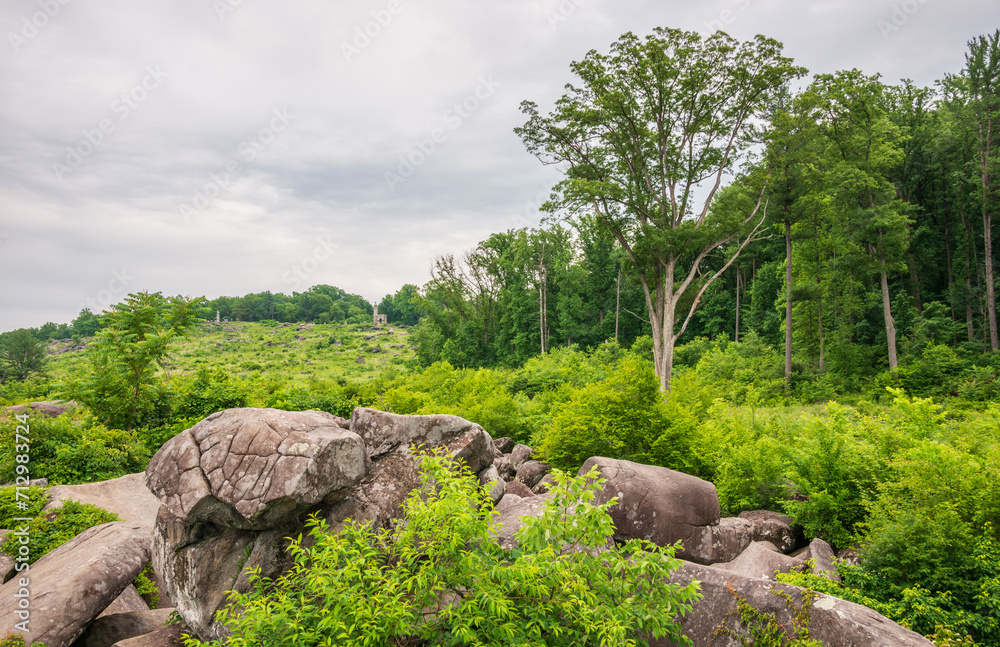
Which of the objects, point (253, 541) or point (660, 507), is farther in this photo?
point (660, 507)

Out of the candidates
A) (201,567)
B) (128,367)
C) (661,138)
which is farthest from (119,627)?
(661,138)

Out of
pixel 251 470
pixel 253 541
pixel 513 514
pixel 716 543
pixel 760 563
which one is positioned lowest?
pixel 716 543

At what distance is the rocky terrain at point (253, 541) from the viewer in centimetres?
418

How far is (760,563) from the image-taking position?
5.90 m

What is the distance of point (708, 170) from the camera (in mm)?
16422

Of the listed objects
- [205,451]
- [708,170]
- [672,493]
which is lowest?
[672,493]

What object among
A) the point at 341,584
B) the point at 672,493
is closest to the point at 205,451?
the point at 341,584

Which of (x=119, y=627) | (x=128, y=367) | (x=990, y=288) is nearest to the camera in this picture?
(x=119, y=627)

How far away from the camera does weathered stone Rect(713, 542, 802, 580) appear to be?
569 cm

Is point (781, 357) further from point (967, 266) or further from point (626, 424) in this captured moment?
point (626, 424)

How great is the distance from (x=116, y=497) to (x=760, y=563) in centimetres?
1021

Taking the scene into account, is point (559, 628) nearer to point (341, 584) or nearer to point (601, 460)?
point (341, 584)

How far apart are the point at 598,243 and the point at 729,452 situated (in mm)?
40713

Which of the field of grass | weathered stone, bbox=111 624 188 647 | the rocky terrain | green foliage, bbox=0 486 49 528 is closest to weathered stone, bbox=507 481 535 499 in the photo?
the rocky terrain
